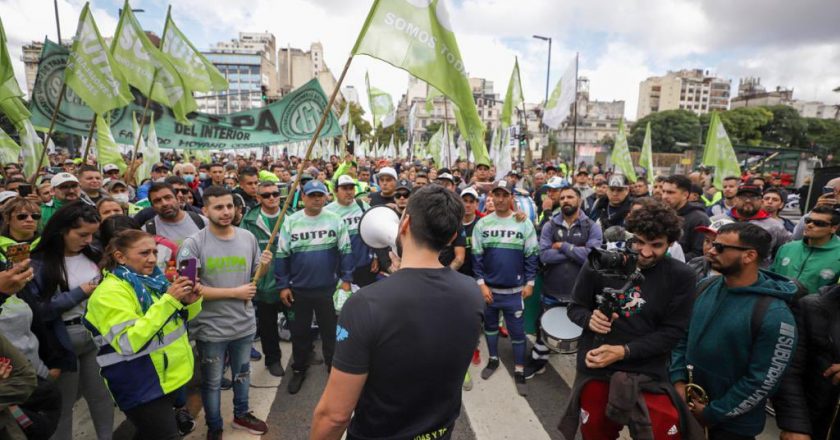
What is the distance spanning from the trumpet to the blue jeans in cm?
322

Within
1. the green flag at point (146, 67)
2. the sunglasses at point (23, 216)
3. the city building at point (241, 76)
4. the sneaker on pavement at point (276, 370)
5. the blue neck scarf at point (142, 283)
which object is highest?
the city building at point (241, 76)

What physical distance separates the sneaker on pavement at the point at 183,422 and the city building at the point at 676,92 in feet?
461

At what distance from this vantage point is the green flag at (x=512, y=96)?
10.6m

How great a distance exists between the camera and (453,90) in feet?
11.2

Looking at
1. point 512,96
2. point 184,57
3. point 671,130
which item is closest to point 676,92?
point 671,130

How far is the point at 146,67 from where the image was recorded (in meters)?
6.20

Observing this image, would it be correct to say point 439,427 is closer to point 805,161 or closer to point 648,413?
point 648,413

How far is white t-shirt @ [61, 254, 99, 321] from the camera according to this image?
299 centimetres

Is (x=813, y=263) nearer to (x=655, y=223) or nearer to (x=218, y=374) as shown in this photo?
(x=655, y=223)

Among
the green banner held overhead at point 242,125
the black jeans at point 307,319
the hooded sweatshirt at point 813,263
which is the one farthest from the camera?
the green banner held overhead at point 242,125

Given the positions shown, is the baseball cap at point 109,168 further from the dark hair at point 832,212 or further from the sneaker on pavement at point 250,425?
the dark hair at point 832,212

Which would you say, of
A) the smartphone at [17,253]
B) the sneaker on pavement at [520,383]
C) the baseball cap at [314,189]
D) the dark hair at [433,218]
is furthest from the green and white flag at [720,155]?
the smartphone at [17,253]

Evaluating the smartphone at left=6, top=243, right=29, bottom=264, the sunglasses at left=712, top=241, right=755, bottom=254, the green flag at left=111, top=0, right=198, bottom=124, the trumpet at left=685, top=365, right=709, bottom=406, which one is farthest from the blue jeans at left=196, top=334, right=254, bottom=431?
the green flag at left=111, top=0, right=198, bottom=124

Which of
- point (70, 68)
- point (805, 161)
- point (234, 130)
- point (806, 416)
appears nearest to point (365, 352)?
point (806, 416)
